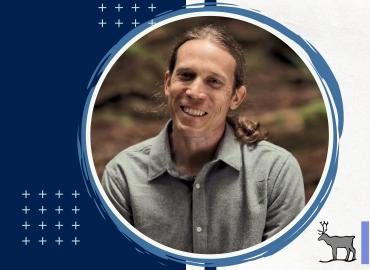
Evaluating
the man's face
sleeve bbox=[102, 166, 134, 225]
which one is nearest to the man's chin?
the man's face

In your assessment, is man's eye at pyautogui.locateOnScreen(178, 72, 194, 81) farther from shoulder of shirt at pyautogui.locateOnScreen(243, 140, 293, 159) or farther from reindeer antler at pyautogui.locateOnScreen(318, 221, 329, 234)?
reindeer antler at pyautogui.locateOnScreen(318, 221, 329, 234)

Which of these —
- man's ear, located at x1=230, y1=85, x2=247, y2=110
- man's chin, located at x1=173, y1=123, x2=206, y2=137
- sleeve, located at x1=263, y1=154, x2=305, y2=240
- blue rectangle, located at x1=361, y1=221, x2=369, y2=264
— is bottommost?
blue rectangle, located at x1=361, y1=221, x2=369, y2=264

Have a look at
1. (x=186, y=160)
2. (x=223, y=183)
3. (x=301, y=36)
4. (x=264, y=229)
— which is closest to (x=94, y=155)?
(x=186, y=160)

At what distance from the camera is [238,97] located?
5.64 ft

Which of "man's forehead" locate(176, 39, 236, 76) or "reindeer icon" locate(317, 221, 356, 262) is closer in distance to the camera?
"man's forehead" locate(176, 39, 236, 76)

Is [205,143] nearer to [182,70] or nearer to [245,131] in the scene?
[245,131]

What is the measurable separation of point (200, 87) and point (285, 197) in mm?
437

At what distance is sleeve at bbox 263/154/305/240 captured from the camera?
171 centimetres

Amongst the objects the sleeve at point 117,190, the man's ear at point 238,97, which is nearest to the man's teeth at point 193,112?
the man's ear at point 238,97

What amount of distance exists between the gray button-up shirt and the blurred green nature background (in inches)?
2.1

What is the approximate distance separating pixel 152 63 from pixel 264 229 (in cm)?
63

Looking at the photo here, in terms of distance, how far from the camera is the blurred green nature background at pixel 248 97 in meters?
1.73

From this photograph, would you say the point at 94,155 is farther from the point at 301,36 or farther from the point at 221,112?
the point at 301,36

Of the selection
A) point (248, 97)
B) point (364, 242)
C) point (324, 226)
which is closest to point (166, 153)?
point (248, 97)
